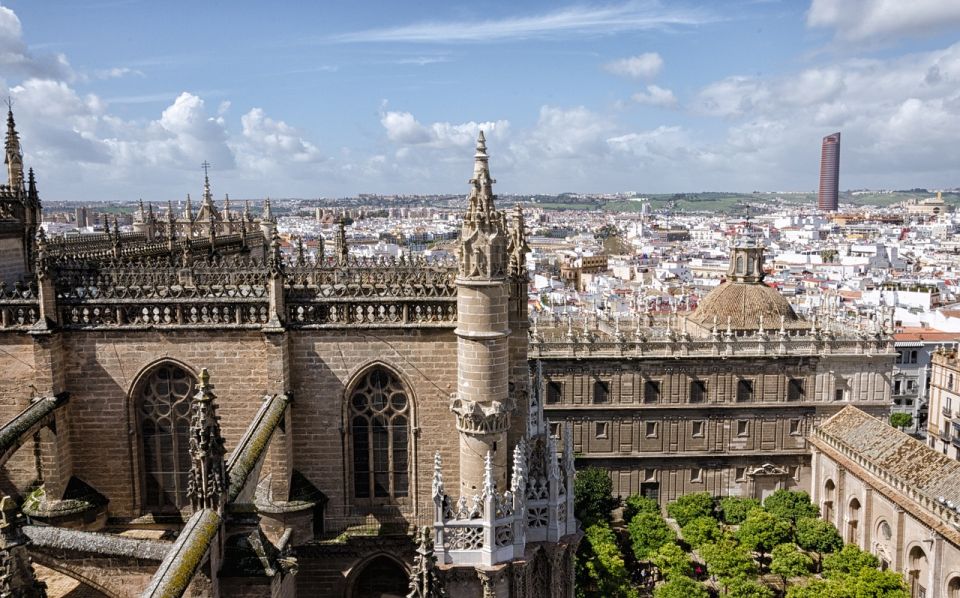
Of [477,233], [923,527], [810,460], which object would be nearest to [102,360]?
[477,233]

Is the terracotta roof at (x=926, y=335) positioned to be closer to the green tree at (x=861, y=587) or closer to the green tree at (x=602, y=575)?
the green tree at (x=861, y=587)

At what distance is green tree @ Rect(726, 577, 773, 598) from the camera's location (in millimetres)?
27188

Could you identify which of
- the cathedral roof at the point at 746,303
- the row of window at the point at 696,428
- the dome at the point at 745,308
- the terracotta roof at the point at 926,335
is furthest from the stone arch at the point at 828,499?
the terracotta roof at the point at 926,335

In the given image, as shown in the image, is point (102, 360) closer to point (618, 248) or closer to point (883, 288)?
point (883, 288)

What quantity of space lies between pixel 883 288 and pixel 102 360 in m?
81.5

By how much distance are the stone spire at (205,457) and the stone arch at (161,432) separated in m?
3.57

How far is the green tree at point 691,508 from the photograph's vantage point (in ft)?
117

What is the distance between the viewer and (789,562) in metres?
30.2

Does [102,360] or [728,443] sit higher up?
[102,360]

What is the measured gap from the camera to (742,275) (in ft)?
151

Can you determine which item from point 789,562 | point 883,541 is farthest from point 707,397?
point 789,562

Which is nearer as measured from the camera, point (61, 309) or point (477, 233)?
point (477, 233)

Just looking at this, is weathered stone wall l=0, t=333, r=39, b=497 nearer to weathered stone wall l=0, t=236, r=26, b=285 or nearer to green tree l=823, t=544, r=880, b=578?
weathered stone wall l=0, t=236, r=26, b=285

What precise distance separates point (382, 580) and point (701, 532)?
71.7ft
